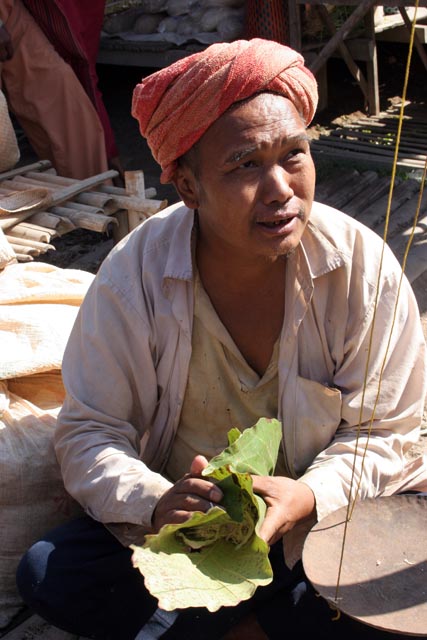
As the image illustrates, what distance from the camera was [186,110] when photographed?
1.89 metres

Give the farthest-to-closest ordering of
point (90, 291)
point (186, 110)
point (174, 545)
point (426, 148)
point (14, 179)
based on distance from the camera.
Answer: point (426, 148) → point (14, 179) → point (90, 291) → point (186, 110) → point (174, 545)

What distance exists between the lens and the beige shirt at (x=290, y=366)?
203 centimetres

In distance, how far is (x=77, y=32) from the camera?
5.41 m

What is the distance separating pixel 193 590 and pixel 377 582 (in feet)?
1.13

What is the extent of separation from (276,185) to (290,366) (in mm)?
459

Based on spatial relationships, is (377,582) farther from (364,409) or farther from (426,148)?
(426,148)

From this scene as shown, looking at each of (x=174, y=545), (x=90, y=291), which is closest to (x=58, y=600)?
(x=174, y=545)

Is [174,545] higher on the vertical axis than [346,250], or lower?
lower

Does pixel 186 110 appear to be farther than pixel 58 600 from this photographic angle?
No

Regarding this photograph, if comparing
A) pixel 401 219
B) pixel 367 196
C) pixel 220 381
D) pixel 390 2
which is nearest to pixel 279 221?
pixel 220 381

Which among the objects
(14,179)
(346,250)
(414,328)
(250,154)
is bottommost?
(14,179)

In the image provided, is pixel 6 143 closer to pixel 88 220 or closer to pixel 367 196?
pixel 88 220

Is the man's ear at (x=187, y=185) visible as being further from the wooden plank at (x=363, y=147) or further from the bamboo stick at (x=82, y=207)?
the wooden plank at (x=363, y=147)

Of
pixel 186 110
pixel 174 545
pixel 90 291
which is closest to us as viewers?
pixel 174 545
